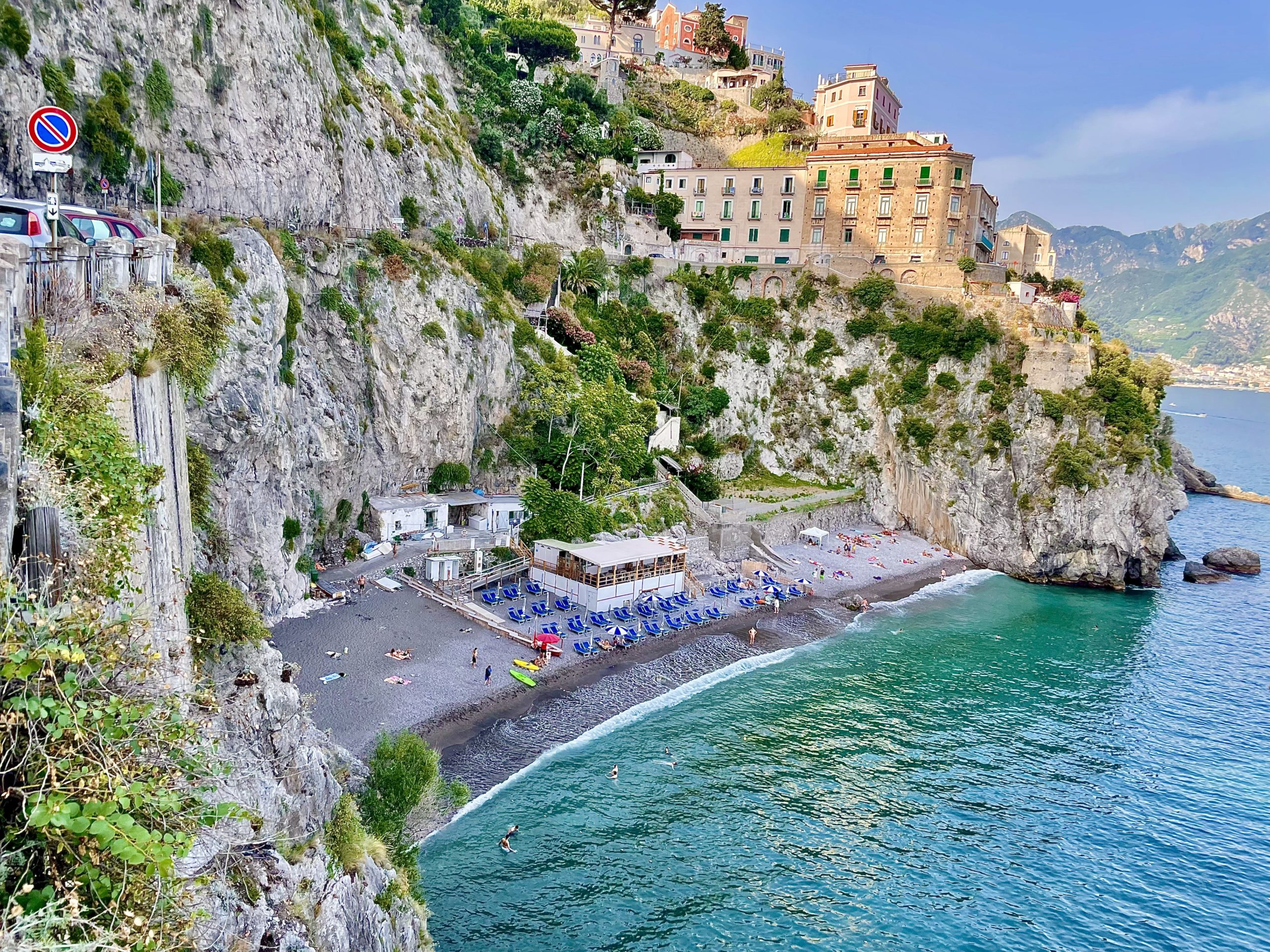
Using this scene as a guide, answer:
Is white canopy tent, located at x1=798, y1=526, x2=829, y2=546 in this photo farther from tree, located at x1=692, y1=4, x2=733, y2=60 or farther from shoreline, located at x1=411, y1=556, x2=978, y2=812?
tree, located at x1=692, y1=4, x2=733, y2=60

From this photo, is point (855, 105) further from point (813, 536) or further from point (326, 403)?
point (326, 403)

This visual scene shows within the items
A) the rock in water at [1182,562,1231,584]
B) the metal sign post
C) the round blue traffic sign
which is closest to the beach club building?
the metal sign post

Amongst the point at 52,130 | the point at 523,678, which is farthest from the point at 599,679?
the point at 52,130

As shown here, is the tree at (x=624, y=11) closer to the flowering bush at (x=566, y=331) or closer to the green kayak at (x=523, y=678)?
the flowering bush at (x=566, y=331)

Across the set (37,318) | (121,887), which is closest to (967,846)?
(121,887)

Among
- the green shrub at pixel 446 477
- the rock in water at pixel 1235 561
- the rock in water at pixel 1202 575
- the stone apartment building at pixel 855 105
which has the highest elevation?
the stone apartment building at pixel 855 105

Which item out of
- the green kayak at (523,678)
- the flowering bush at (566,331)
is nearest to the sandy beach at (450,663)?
the green kayak at (523,678)
